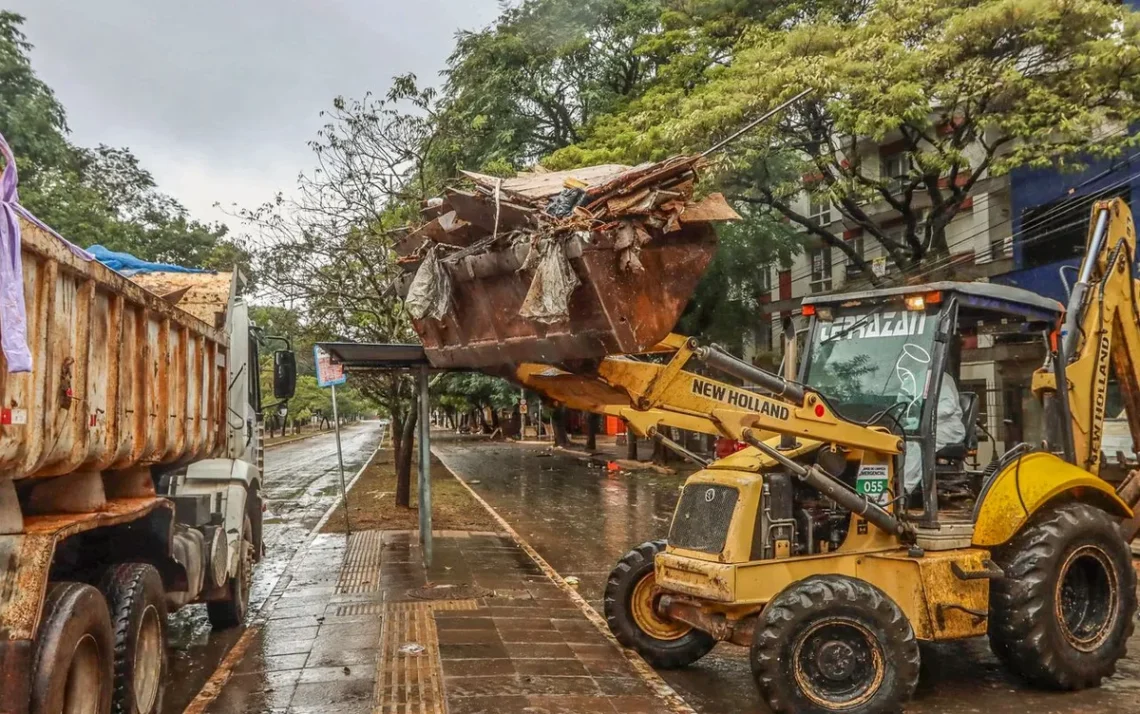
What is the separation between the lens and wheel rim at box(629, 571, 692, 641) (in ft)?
22.2

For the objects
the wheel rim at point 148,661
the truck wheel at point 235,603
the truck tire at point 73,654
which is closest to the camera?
the truck tire at point 73,654

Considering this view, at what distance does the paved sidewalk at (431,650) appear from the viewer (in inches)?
233

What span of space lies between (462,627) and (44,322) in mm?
4838

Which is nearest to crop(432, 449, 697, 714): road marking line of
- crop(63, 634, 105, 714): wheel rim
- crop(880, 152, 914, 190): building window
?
crop(63, 634, 105, 714): wheel rim

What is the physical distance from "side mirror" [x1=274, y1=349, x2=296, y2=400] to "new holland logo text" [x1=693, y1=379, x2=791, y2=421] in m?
5.35

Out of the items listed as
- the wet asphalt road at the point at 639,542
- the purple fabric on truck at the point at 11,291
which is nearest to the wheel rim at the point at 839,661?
the wet asphalt road at the point at 639,542

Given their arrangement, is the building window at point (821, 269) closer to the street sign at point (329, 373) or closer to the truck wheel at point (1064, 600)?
the street sign at point (329, 373)

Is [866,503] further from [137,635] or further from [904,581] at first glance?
[137,635]

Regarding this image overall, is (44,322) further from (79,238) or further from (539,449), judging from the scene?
(539,449)

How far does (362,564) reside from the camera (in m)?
11.1

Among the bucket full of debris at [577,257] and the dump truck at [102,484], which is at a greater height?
the bucket full of debris at [577,257]

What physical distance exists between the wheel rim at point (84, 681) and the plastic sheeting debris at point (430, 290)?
3051 mm

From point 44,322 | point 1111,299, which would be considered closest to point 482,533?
point 1111,299

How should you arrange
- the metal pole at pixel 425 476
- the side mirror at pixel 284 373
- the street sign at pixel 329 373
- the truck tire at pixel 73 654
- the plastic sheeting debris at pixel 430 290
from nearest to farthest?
the truck tire at pixel 73 654, the plastic sheeting debris at pixel 430 290, the side mirror at pixel 284 373, the metal pole at pixel 425 476, the street sign at pixel 329 373
